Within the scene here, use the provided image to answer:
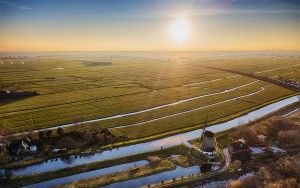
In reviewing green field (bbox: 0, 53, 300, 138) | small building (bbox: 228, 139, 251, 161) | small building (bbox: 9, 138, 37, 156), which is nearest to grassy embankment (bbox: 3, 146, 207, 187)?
small building (bbox: 228, 139, 251, 161)

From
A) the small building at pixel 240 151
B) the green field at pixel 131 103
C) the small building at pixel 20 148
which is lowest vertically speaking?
the green field at pixel 131 103

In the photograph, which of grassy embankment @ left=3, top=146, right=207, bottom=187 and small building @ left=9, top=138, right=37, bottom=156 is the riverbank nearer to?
grassy embankment @ left=3, top=146, right=207, bottom=187

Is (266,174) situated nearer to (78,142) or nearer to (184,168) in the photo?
(184,168)

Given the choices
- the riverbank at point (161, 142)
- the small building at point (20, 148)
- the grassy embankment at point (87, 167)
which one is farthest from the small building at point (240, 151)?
the small building at point (20, 148)

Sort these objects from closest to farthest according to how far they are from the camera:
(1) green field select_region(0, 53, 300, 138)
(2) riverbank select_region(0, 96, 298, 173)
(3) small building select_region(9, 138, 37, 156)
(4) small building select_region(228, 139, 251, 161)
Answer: (3) small building select_region(9, 138, 37, 156) < (4) small building select_region(228, 139, 251, 161) < (2) riverbank select_region(0, 96, 298, 173) < (1) green field select_region(0, 53, 300, 138)

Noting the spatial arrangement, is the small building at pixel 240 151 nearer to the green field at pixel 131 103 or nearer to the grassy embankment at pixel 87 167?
the grassy embankment at pixel 87 167

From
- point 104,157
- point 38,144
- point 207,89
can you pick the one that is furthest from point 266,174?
point 207,89

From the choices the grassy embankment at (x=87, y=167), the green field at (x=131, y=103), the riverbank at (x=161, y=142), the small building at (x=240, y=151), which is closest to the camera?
the grassy embankment at (x=87, y=167)

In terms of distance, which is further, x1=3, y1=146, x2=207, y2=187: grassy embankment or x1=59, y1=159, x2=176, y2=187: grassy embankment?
x1=3, y1=146, x2=207, y2=187: grassy embankment
